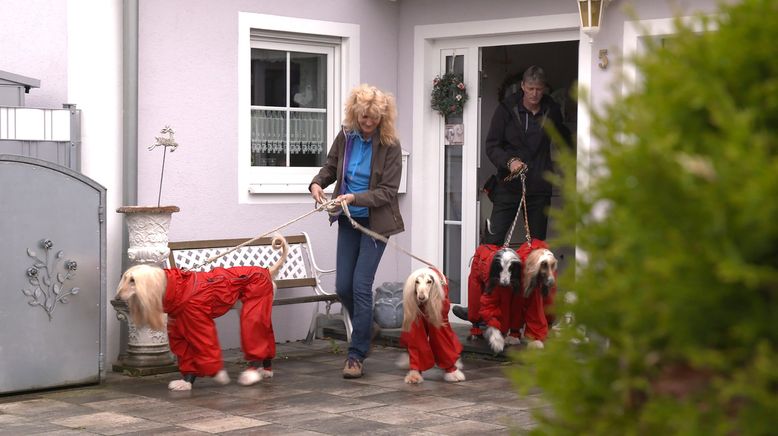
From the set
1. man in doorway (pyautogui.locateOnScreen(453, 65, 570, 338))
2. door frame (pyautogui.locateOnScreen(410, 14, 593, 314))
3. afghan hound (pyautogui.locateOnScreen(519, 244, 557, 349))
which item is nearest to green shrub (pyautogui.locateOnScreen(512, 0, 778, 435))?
afghan hound (pyautogui.locateOnScreen(519, 244, 557, 349))

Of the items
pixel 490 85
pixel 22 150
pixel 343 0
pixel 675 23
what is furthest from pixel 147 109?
pixel 675 23

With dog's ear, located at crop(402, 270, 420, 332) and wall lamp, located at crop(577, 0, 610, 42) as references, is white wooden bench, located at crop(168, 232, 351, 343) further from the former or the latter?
wall lamp, located at crop(577, 0, 610, 42)

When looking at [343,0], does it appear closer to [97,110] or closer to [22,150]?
[97,110]

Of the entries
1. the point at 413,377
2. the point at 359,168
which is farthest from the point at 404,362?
the point at 359,168

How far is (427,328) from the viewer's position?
774 cm

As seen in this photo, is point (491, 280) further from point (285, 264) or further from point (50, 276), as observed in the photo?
point (50, 276)

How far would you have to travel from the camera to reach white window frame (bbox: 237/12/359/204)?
9.42 metres

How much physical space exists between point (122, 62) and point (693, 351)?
23.5 feet

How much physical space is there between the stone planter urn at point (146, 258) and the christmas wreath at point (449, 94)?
306 cm

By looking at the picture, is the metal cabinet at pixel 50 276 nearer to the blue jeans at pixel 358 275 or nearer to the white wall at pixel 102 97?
the white wall at pixel 102 97

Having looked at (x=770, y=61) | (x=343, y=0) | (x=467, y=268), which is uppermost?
(x=343, y=0)

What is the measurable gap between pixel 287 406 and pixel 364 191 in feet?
5.28

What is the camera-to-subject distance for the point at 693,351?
1961 millimetres

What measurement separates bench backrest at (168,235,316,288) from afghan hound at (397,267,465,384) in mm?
1764
